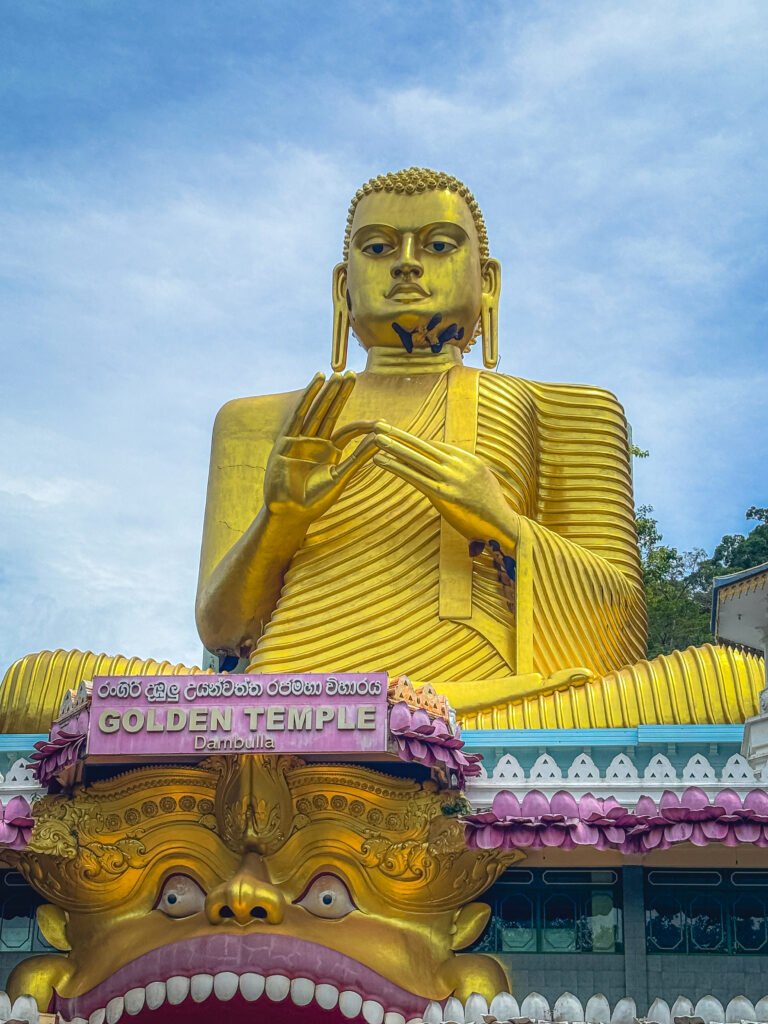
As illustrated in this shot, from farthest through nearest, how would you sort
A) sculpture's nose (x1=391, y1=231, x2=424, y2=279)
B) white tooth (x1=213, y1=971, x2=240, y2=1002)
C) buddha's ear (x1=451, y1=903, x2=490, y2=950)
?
sculpture's nose (x1=391, y1=231, x2=424, y2=279)
buddha's ear (x1=451, y1=903, x2=490, y2=950)
white tooth (x1=213, y1=971, x2=240, y2=1002)

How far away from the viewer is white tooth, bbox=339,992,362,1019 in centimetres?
1045

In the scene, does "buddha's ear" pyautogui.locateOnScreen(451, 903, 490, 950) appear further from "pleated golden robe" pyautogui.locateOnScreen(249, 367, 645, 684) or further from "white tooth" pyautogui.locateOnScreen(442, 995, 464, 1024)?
"pleated golden robe" pyautogui.locateOnScreen(249, 367, 645, 684)

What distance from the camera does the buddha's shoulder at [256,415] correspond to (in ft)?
49.8

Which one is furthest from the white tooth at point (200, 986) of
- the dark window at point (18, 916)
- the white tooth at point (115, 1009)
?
the dark window at point (18, 916)

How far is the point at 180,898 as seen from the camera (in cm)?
1109

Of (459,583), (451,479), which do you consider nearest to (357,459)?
(451,479)

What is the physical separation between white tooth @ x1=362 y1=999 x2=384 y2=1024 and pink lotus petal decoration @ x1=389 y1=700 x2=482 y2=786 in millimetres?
1418

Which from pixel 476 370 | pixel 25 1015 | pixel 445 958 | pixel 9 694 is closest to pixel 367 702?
pixel 445 958

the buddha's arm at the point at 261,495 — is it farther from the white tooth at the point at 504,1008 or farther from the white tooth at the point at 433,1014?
the white tooth at the point at 504,1008

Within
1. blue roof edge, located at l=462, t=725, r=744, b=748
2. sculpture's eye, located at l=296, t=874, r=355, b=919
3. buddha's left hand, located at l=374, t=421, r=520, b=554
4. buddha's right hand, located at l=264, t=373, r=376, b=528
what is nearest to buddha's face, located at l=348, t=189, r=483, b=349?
buddha's left hand, located at l=374, t=421, r=520, b=554

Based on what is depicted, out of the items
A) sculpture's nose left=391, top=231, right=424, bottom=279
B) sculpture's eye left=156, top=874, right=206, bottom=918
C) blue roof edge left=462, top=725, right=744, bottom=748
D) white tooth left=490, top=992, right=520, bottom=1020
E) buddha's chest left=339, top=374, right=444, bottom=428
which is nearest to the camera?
white tooth left=490, top=992, right=520, bottom=1020

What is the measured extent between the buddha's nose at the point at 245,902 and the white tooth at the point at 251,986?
339mm

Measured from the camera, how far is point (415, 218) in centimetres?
1513

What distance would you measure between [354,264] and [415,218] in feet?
2.19
